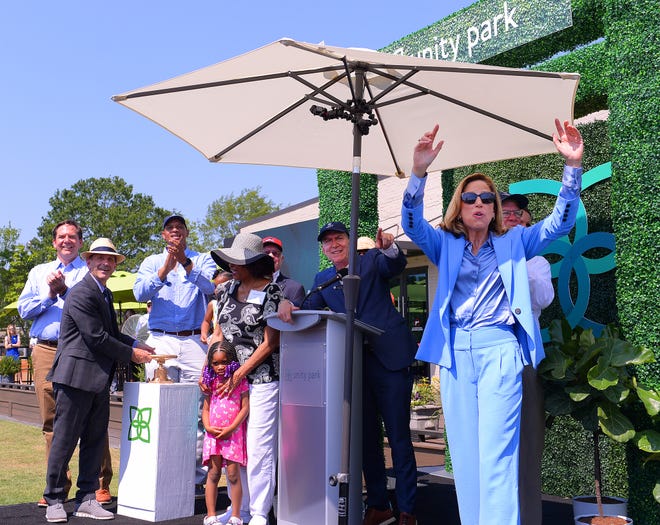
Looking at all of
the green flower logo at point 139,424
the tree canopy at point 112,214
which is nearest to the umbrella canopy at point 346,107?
the green flower logo at point 139,424

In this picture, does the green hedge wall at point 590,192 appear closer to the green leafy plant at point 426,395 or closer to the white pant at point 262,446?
the white pant at point 262,446

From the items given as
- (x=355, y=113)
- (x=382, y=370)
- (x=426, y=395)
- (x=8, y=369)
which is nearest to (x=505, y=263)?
(x=355, y=113)

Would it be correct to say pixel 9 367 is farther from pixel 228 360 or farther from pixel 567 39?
pixel 567 39

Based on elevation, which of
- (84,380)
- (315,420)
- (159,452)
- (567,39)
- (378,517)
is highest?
(567,39)

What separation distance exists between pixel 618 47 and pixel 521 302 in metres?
2.03

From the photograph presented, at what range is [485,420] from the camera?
149 inches

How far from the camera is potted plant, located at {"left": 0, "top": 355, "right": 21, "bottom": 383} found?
19153 mm

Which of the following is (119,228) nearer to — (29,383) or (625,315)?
(29,383)

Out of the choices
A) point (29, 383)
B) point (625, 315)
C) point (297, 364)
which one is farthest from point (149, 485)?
point (29, 383)

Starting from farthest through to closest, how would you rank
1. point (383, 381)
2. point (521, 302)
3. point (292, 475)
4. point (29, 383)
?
point (29, 383) < point (383, 381) < point (292, 475) < point (521, 302)

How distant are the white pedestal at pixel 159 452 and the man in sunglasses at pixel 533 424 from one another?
2484 millimetres

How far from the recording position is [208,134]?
17.6ft

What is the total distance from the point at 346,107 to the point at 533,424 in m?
2.09

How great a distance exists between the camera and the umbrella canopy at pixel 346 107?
4.29 meters
